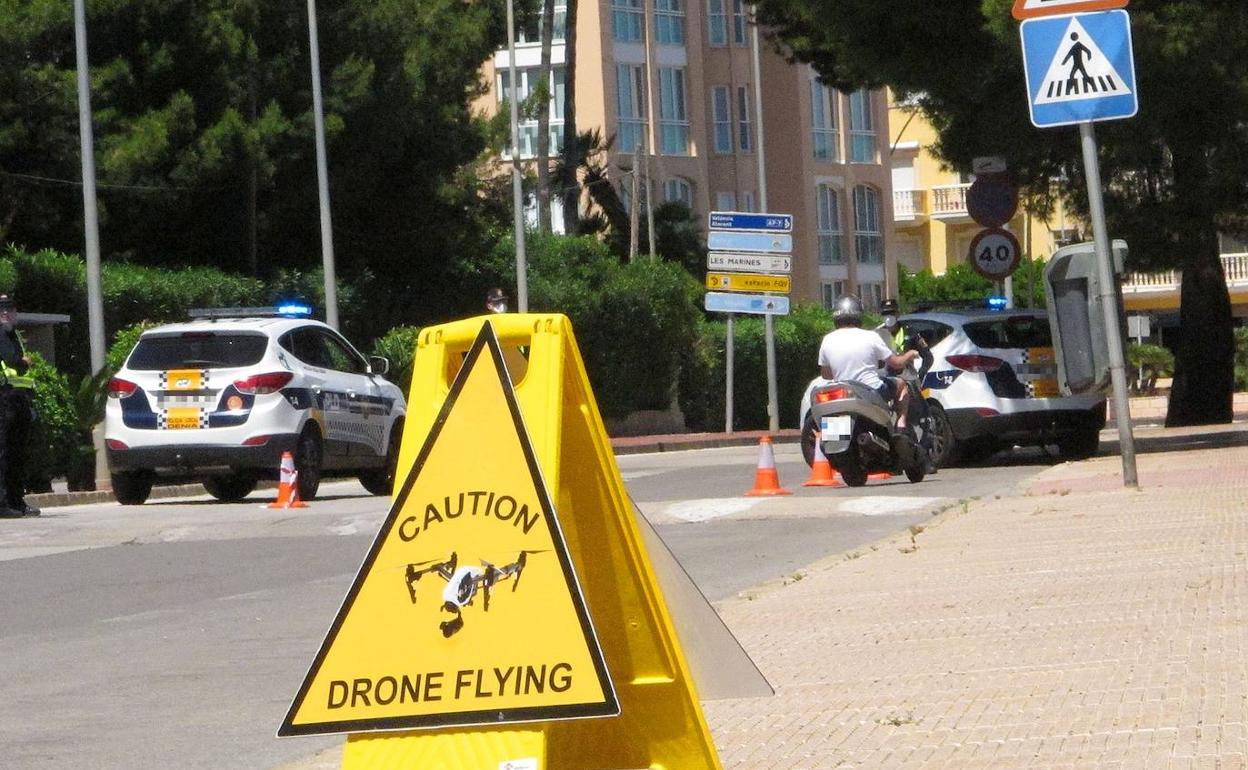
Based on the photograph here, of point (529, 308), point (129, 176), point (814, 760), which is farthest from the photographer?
point (529, 308)

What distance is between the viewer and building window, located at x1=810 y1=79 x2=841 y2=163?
71812 millimetres

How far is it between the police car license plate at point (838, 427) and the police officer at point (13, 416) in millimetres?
6631

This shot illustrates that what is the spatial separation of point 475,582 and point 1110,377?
1041 cm

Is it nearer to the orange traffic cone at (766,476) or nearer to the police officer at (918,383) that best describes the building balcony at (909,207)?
the police officer at (918,383)

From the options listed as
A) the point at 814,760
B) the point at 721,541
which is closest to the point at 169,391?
the point at 721,541

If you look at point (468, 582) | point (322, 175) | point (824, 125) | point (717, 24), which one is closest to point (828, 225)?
point (824, 125)

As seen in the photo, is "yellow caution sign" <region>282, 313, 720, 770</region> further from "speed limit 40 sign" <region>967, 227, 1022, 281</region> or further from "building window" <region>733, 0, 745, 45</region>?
"building window" <region>733, 0, 745, 45</region>

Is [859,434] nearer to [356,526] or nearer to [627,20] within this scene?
[356,526]

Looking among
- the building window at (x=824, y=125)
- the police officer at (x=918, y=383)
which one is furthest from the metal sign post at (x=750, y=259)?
the building window at (x=824, y=125)

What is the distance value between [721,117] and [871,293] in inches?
444

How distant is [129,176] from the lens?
35344 mm

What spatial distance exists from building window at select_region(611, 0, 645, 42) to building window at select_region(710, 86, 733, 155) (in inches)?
192

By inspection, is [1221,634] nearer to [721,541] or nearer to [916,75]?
[721,541]

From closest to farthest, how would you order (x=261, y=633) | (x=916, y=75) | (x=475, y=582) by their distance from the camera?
(x=475, y=582)
(x=261, y=633)
(x=916, y=75)
